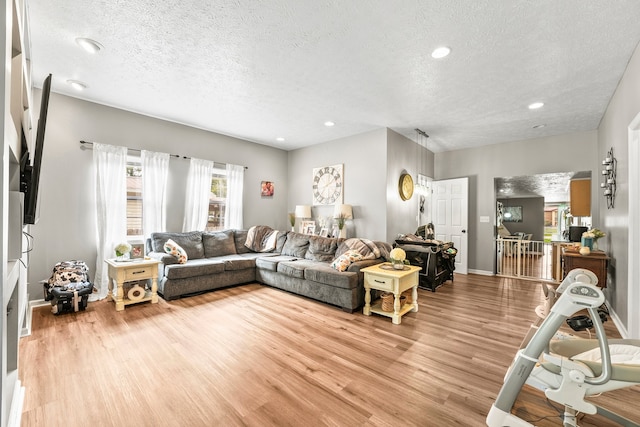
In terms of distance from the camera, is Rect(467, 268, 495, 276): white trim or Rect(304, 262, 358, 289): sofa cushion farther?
Rect(467, 268, 495, 276): white trim

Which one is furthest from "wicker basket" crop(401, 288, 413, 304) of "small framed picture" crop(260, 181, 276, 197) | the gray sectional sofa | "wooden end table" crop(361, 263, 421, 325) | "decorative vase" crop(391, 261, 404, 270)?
"small framed picture" crop(260, 181, 276, 197)

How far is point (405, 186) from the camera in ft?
17.6

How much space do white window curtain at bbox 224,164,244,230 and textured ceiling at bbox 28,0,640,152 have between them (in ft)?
4.25

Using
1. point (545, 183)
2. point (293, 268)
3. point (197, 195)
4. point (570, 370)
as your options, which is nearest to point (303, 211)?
point (293, 268)

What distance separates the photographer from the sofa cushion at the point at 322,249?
4555mm

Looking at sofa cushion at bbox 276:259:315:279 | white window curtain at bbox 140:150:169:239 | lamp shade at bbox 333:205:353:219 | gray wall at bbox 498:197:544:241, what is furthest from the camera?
gray wall at bbox 498:197:544:241

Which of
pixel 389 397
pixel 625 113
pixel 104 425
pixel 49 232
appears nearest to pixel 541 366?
pixel 389 397

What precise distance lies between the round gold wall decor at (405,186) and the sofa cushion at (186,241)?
3.74m

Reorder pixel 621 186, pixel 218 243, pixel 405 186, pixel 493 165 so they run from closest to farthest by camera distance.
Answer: pixel 621 186 < pixel 218 243 < pixel 405 186 < pixel 493 165

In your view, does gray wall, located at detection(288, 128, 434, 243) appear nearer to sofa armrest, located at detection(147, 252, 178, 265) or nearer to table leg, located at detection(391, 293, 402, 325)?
table leg, located at detection(391, 293, 402, 325)

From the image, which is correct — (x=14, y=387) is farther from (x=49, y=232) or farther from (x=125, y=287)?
(x=49, y=232)

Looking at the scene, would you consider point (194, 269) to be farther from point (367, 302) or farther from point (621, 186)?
point (621, 186)

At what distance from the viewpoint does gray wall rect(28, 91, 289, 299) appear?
3549 mm

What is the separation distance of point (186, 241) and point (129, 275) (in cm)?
111
